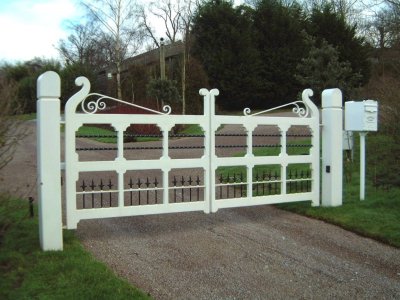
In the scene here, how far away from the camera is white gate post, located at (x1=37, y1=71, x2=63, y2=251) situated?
5180 millimetres

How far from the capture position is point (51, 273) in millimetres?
4426

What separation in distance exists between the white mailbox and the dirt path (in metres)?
1.64

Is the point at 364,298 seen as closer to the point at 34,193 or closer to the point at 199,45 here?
the point at 34,193

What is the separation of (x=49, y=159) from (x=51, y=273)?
131 centimetres

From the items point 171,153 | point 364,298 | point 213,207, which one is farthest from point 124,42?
point 364,298

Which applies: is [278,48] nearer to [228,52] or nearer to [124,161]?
[228,52]

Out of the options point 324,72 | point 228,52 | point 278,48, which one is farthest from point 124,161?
point 278,48

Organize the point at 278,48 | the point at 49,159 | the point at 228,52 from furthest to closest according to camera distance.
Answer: the point at 278,48, the point at 228,52, the point at 49,159

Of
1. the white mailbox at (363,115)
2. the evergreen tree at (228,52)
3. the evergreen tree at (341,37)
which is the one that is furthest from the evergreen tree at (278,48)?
the white mailbox at (363,115)

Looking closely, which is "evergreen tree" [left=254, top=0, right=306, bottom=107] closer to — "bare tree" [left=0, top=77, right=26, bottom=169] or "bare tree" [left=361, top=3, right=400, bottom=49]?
"bare tree" [left=361, top=3, right=400, bottom=49]

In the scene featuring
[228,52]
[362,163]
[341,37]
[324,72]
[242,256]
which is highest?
[341,37]

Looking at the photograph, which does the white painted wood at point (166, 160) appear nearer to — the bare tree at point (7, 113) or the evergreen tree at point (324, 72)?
the bare tree at point (7, 113)

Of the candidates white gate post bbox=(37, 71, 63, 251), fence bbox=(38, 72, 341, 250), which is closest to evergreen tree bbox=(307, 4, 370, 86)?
fence bbox=(38, 72, 341, 250)

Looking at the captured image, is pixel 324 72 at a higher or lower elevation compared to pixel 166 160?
higher
